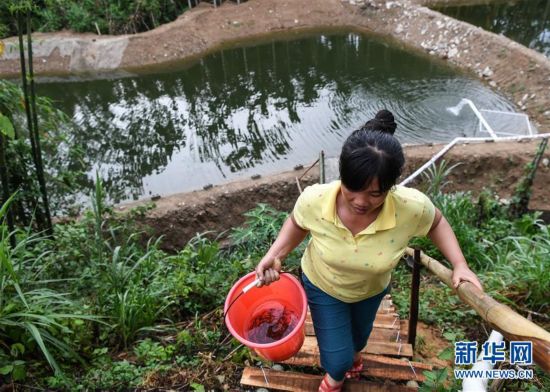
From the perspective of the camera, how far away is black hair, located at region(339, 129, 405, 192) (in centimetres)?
144

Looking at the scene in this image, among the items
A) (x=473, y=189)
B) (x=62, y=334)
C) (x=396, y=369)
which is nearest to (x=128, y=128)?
(x=473, y=189)

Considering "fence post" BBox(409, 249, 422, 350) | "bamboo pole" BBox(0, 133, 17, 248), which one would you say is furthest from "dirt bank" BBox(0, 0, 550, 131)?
"bamboo pole" BBox(0, 133, 17, 248)

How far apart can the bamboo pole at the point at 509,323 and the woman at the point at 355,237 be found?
90 mm

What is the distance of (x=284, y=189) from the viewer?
642cm

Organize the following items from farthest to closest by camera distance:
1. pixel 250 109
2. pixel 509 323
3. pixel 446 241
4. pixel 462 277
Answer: pixel 250 109
pixel 446 241
pixel 462 277
pixel 509 323

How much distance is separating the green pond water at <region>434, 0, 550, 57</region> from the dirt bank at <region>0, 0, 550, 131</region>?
131 centimetres

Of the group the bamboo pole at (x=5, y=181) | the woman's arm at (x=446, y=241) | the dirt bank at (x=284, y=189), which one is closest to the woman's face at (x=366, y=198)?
the woman's arm at (x=446, y=241)

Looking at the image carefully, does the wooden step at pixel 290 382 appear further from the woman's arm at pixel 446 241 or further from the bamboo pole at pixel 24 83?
the bamboo pole at pixel 24 83

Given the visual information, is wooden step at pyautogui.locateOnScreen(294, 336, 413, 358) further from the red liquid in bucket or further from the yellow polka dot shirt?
the yellow polka dot shirt

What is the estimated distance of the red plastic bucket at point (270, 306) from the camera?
1897mm

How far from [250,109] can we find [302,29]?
553 centimetres

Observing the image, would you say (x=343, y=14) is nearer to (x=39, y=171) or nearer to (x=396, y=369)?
(x=39, y=171)

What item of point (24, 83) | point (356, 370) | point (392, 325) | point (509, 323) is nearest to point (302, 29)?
point (24, 83)

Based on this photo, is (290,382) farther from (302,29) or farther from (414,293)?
(302,29)
